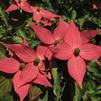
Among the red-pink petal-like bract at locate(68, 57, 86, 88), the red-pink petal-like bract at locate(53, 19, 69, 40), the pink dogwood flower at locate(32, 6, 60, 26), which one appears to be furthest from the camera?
the pink dogwood flower at locate(32, 6, 60, 26)

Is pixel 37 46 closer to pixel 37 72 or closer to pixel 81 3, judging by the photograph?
pixel 37 72

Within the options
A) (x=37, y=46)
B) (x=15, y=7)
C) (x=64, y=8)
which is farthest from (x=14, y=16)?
(x=37, y=46)

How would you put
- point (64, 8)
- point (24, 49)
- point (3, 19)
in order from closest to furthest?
point (24, 49), point (3, 19), point (64, 8)

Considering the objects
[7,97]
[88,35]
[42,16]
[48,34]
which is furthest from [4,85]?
[42,16]

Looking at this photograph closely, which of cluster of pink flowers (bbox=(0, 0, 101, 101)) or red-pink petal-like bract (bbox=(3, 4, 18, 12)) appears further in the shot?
red-pink petal-like bract (bbox=(3, 4, 18, 12))

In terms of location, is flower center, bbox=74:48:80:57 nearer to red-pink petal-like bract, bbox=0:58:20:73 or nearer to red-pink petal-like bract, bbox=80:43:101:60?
red-pink petal-like bract, bbox=80:43:101:60

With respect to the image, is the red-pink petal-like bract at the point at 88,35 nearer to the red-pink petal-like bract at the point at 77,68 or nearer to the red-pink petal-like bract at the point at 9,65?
the red-pink petal-like bract at the point at 77,68


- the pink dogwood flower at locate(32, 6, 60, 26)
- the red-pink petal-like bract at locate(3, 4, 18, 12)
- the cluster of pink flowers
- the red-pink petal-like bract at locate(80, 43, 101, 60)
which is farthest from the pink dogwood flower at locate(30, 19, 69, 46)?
the red-pink petal-like bract at locate(3, 4, 18, 12)
